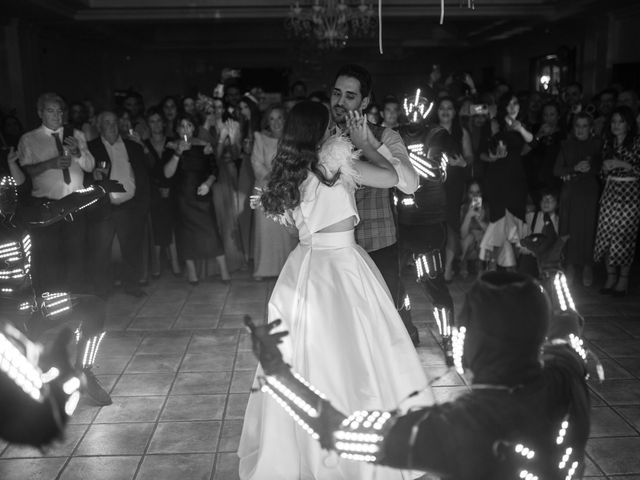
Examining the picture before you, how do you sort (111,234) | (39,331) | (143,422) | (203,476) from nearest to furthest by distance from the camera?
(203,476) → (39,331) → (143,422) → (111,234)

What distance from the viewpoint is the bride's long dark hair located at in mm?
2793

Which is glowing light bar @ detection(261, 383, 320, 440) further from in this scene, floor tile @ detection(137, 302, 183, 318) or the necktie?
the necktie

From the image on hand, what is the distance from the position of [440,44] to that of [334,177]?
13003 mm

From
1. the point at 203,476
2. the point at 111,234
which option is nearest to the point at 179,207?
the point at 111,234

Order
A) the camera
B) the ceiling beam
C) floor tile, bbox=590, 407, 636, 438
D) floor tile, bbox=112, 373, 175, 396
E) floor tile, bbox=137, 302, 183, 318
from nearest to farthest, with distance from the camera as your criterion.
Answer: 1. floor tile, bbox=590, 407, 636, 438
2. floor tile, bbox=112, 373, 175, 396
3. floor tile, bbox=137, 302, 183, 318
4. the camera
5. the ceiling beam

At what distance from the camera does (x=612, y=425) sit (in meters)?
3.54

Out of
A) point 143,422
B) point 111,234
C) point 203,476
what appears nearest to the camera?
point 203,476

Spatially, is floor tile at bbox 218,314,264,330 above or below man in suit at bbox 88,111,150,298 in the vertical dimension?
below

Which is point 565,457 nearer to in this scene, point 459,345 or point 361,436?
point 459,345

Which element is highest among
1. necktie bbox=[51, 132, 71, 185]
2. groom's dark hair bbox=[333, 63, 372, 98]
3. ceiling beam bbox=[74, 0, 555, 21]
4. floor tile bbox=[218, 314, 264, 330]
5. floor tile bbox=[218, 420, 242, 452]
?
ceiling beam bbox=[74, 0, 555, 21]

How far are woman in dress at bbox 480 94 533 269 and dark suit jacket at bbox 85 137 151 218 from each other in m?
3.18

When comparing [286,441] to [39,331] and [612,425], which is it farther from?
[612,425]

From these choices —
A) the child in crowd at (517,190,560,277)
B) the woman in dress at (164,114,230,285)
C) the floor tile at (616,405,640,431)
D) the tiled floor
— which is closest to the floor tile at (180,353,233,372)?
the tiled floor

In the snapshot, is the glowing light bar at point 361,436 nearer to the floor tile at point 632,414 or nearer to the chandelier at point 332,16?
the floor tile at point 632,414
